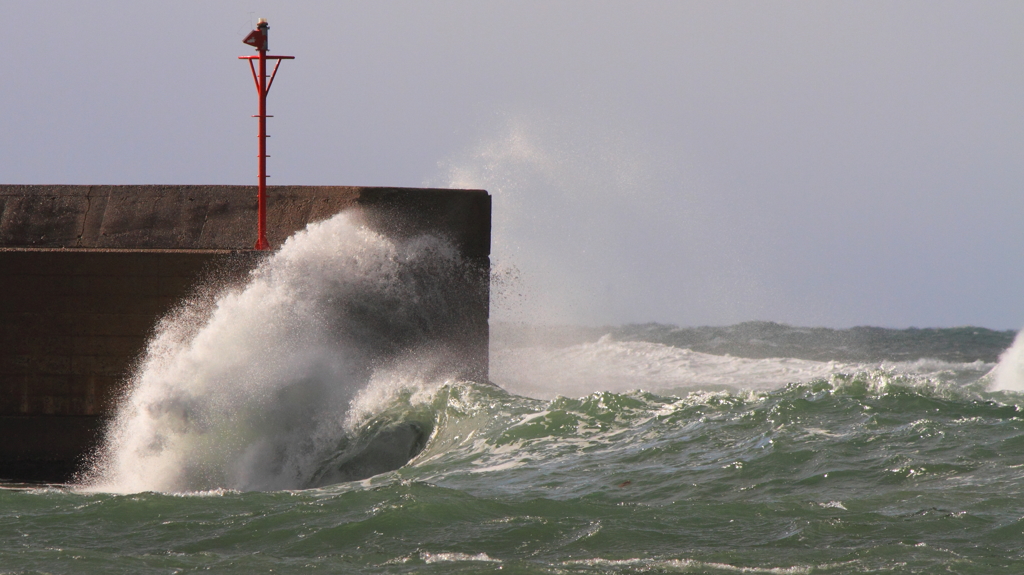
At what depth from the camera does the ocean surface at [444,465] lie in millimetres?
3783

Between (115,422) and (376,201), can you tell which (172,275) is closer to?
(115,422)

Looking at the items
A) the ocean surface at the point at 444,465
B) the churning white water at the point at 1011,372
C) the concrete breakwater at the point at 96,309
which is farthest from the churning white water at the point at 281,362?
the churning white water at the point at 1011,372

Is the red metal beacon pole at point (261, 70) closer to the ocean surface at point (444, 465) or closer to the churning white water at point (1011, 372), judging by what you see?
the ocean surface at point (444, 465)

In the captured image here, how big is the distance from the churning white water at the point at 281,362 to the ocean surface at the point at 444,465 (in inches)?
0.7

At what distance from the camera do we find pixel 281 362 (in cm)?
→ 734

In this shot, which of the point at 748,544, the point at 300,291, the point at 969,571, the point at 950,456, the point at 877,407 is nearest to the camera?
the point at 969,571

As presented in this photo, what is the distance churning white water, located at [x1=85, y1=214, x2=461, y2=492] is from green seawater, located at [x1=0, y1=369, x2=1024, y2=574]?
115 cm

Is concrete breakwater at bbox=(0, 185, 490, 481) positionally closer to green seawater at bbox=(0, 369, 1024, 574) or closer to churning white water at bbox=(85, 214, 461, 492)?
churning white water at bbox=(85, 214, 461, 492)

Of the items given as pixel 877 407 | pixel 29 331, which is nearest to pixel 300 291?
pixel 29 331

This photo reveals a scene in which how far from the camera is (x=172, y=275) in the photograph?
7.79 m

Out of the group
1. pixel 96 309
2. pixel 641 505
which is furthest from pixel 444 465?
pixel 96 309

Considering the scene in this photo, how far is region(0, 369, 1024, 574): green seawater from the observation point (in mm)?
3678

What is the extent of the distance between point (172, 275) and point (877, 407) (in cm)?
562

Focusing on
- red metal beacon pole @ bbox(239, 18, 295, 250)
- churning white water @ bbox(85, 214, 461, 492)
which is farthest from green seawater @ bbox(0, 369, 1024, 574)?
red metal beacon pole @ bbox(239, 18, 295, 250)
